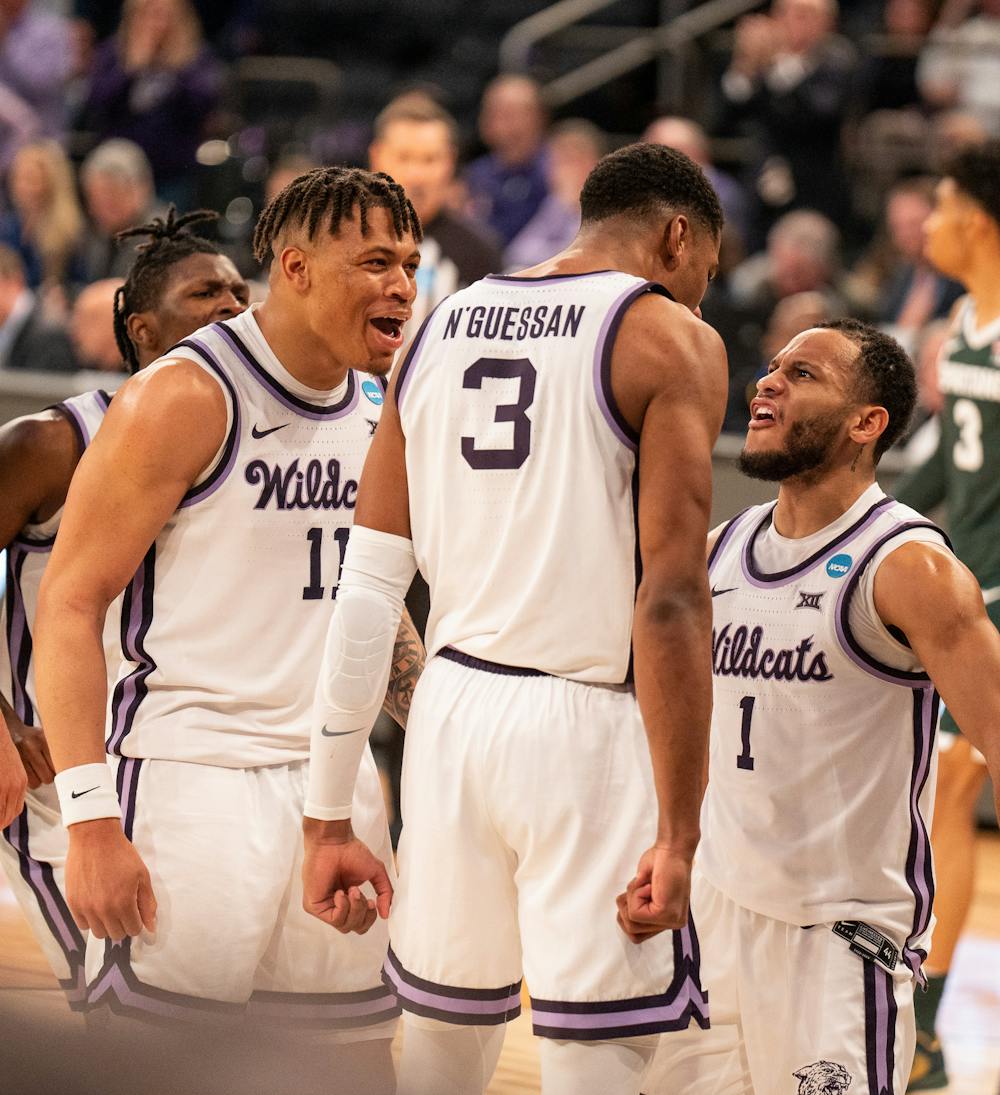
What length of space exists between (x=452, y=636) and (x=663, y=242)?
71 cm

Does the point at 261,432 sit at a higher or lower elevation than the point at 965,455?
lower

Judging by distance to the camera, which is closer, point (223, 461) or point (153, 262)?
point (223, 461)

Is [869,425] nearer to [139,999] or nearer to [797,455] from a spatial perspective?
[797,455]

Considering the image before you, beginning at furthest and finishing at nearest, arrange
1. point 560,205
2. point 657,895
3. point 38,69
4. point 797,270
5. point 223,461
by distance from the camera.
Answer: point 38,69, point 560,205, point 797,270, point 223,461, point 657,895

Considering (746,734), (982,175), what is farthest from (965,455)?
(746,734)

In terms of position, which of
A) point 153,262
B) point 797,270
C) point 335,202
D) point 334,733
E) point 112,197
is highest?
point 112,197

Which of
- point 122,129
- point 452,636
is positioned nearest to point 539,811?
point 452,636

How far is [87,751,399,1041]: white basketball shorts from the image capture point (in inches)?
117

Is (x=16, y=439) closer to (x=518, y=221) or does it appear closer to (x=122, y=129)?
(x=518, y=221)

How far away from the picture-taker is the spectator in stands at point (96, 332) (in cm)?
725

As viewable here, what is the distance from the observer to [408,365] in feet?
9.32

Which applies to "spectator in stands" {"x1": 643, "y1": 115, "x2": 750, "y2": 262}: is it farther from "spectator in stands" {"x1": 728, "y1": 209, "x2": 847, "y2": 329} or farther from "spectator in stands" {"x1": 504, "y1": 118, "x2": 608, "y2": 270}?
"spectator in stands" {"x1": 504, "y1": 118, "x2": 608, "y2": 270}

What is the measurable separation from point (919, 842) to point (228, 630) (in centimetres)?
134

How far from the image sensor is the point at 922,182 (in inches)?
347
